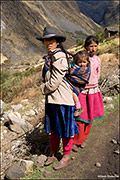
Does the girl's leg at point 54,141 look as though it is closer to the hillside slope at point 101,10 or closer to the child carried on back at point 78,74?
the child carried on back at point 78,74

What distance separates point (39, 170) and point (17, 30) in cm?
6035

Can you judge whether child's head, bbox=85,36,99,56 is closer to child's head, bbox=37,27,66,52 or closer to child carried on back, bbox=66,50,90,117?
child carried on back, bbox=66,50,90,117

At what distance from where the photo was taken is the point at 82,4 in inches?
6909

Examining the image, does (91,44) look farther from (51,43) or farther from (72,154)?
(72,154)

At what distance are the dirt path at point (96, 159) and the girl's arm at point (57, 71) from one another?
1.31m

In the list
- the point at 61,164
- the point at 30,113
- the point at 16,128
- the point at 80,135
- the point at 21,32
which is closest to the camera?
the point at 61,164

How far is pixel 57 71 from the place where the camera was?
6.89 feet

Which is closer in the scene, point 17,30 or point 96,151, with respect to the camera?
point 96,151

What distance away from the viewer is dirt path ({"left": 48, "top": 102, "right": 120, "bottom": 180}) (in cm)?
242

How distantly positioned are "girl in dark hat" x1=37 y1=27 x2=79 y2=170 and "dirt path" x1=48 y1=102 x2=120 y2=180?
268 mm

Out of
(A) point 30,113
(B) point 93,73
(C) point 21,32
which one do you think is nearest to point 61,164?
(B) point 93,73

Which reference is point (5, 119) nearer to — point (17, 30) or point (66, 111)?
point (66, 111)

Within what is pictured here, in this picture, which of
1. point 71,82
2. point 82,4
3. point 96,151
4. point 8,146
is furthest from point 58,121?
point 82,4

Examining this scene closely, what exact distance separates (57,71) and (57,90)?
267mm
